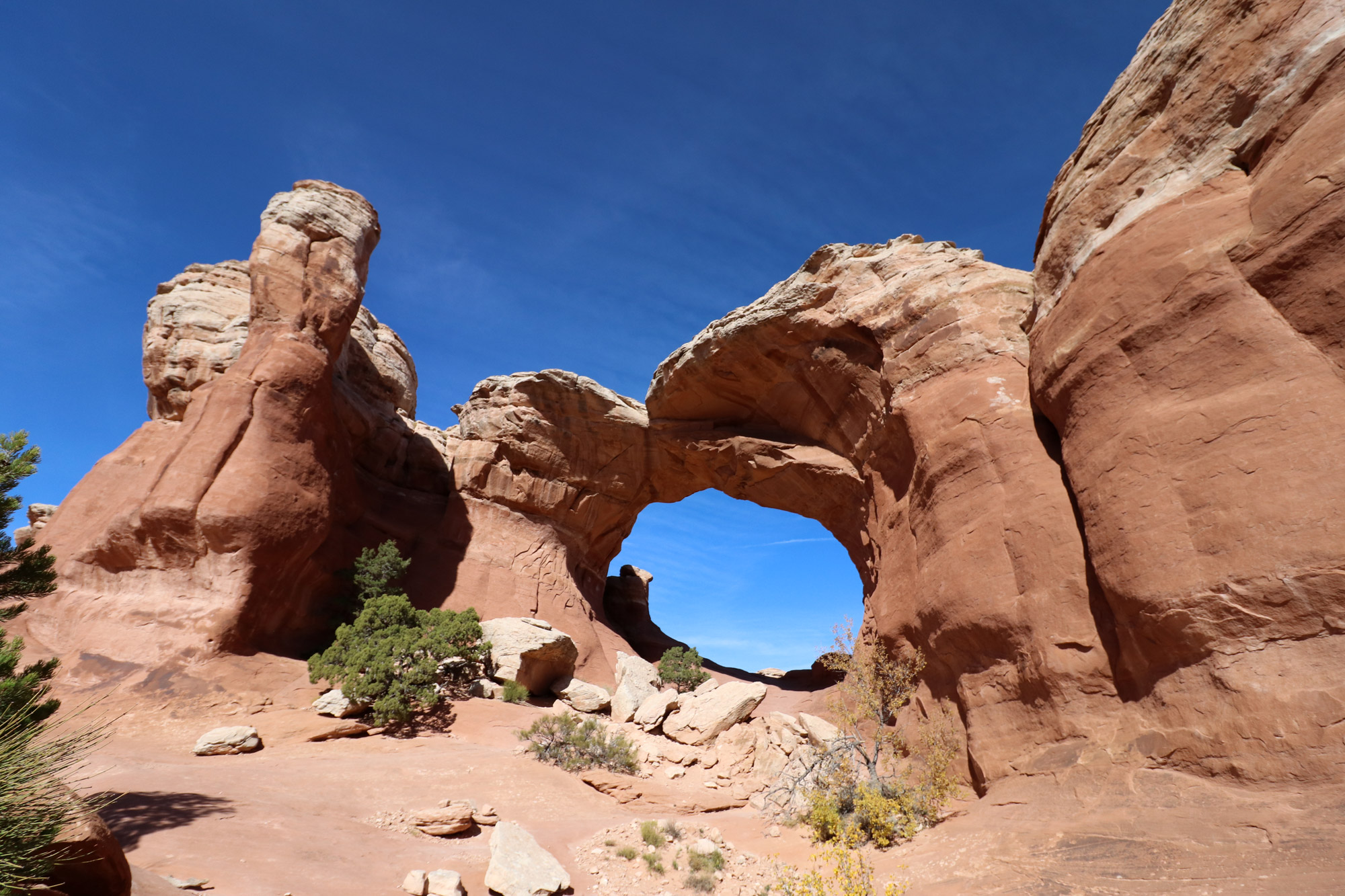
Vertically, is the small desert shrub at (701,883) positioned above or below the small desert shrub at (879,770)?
below

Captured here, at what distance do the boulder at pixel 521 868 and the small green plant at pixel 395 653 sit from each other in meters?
7.98

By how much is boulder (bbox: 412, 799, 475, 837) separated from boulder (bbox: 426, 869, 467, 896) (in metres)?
2.27

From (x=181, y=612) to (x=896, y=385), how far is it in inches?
756

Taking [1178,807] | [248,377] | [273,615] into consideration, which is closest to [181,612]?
[273,615]

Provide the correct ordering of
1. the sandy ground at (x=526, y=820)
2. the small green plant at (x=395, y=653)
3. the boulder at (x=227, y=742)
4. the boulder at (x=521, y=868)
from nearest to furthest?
the sandy ground at (x=526, y=820)
the boulder at (x=521, y=868)
the boulder at (x=227, y=742)
the small green plant at (x=395, y=653)

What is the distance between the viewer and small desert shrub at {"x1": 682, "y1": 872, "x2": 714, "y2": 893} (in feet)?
30.6

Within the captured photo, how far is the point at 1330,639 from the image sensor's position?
6.72m

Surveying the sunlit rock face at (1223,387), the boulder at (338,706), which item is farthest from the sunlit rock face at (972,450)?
the boulder at (338,706)

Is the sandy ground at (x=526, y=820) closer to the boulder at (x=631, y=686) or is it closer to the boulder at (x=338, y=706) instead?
the boulder at (x=338, y=706)

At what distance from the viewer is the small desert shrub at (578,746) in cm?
1465

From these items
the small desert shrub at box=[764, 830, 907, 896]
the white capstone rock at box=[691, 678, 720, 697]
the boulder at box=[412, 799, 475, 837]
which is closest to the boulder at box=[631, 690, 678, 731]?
the white capstone rock at box=[691, 678, 720, 697]

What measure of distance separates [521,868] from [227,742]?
9.20 m

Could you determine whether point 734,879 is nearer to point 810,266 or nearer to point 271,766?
point 271,766

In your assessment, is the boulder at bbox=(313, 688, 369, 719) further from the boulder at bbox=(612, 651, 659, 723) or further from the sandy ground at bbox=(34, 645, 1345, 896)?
the boulder at bbox=(612, 651, 659, 723)
